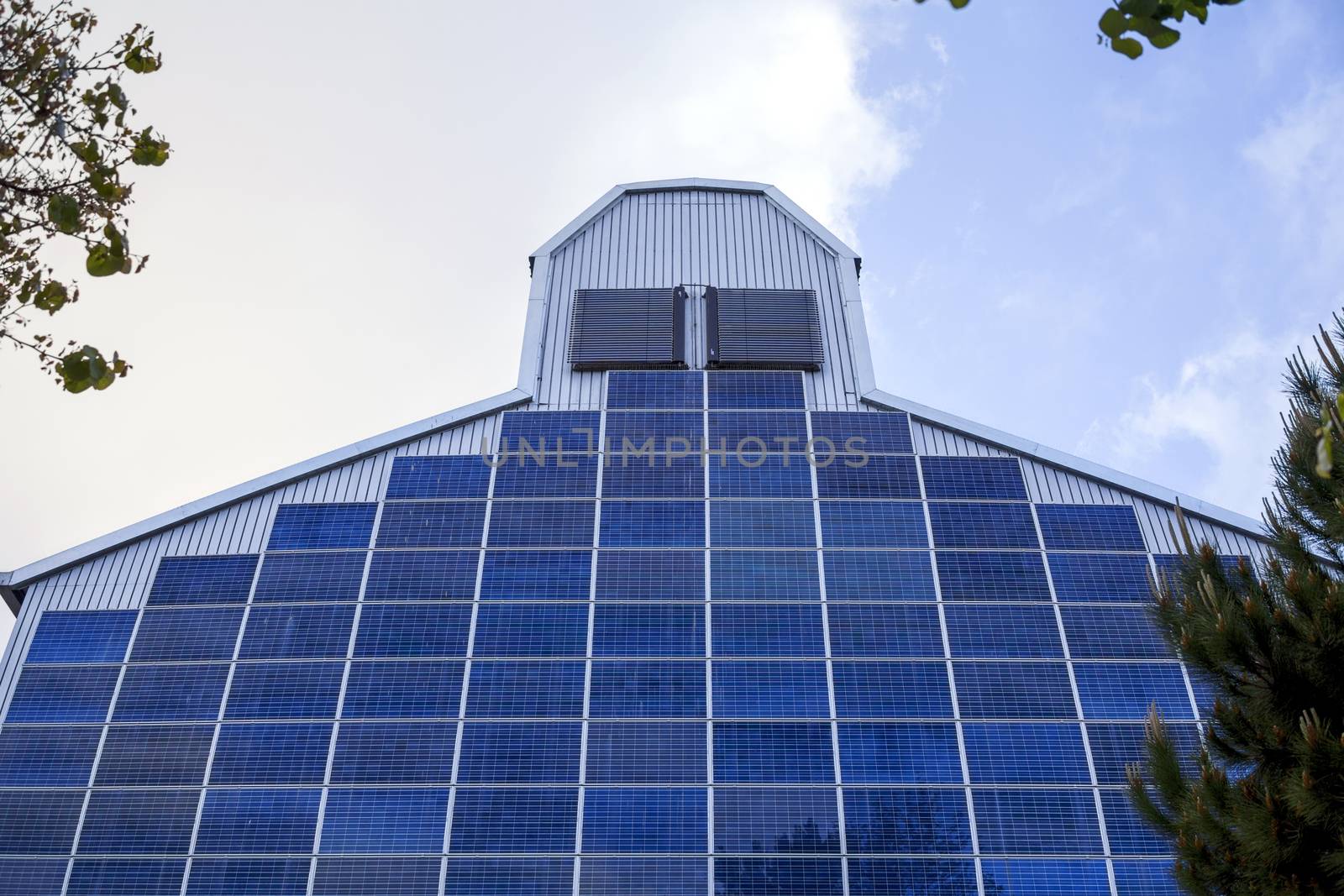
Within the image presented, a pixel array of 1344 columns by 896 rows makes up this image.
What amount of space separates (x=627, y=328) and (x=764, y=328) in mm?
4220

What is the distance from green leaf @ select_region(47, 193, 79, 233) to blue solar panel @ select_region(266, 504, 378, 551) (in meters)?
23.2

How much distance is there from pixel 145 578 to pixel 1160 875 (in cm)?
2620

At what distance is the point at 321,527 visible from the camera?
33188mm

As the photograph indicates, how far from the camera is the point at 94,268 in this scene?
10.3m

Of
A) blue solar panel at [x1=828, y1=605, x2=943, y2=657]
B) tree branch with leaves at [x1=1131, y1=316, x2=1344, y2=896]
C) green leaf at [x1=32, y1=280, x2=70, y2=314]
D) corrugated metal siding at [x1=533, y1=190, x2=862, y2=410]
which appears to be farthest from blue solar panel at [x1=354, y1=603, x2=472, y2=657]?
green leaf at [x1=32, y1=280, x2=70, y2=314]

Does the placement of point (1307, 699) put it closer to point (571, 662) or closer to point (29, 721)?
point (571, 662)

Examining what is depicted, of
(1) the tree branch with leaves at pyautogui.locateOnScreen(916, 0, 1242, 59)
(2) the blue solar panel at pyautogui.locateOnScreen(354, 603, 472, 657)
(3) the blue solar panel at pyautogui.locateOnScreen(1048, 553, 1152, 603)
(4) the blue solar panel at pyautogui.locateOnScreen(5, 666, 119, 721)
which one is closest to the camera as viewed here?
(1) the tree branch with leaves at pyautogui.locateOnScreen(916, 0, 1242, 59)

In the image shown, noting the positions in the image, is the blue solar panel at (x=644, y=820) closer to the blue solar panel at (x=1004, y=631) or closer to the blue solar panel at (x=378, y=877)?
the blue solar panel at (x=378, y=877)

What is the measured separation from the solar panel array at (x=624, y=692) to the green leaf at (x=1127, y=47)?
22.3 meters

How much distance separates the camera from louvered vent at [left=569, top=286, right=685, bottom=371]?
36812mm

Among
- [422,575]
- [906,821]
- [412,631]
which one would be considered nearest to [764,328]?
[422,575]

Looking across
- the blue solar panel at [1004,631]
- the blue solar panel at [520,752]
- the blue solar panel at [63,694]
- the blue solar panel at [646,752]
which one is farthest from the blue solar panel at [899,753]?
the blue solar panel at [63,694]

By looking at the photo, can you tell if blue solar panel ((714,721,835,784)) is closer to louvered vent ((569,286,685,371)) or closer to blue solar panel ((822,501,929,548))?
blue solar panel ((822,501,929,548))

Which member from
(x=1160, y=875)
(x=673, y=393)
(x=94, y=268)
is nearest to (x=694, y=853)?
(x=1160, y=875)
